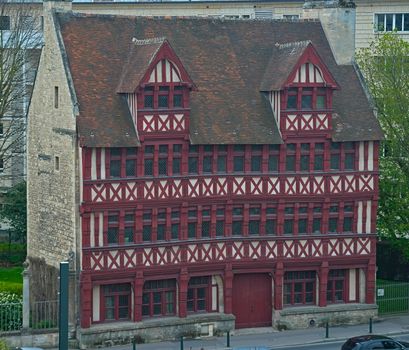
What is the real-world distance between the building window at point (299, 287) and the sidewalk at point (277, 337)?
4.56ft

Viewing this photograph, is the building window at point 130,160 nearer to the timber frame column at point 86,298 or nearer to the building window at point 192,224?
the building window at point 192,224

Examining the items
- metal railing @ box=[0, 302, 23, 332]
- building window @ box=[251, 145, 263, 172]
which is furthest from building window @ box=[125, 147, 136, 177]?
metal railing @ box=[0, 302, 23, 332]

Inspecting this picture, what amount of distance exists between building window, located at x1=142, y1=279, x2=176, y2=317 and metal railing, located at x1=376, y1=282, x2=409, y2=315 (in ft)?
31.3

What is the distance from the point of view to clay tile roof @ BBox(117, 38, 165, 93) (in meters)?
53.3

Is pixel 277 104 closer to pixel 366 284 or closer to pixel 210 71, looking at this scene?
pixel 210 71

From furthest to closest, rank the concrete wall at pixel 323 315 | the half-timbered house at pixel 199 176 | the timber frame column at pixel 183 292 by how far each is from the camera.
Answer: the concrete wall at pixel 323 315 → the timber frame column at pixel 183 292 → the half-timbered house at pixel 199 176

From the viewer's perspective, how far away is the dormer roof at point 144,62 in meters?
53.1

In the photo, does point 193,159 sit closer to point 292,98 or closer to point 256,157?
point 256,157

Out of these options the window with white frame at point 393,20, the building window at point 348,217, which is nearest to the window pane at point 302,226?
the building window at point 348,217

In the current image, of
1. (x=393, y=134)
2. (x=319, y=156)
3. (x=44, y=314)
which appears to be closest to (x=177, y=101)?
(x=319, y=156)

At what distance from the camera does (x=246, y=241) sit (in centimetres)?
5578

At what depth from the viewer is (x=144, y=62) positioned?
2115 inches

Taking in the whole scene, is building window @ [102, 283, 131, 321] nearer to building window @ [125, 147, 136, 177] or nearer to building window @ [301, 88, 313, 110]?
building window @ [125, 147, 136, 177]

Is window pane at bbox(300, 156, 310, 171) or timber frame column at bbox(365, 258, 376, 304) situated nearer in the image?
window pane at bbox(300, 156, 310, 171)
